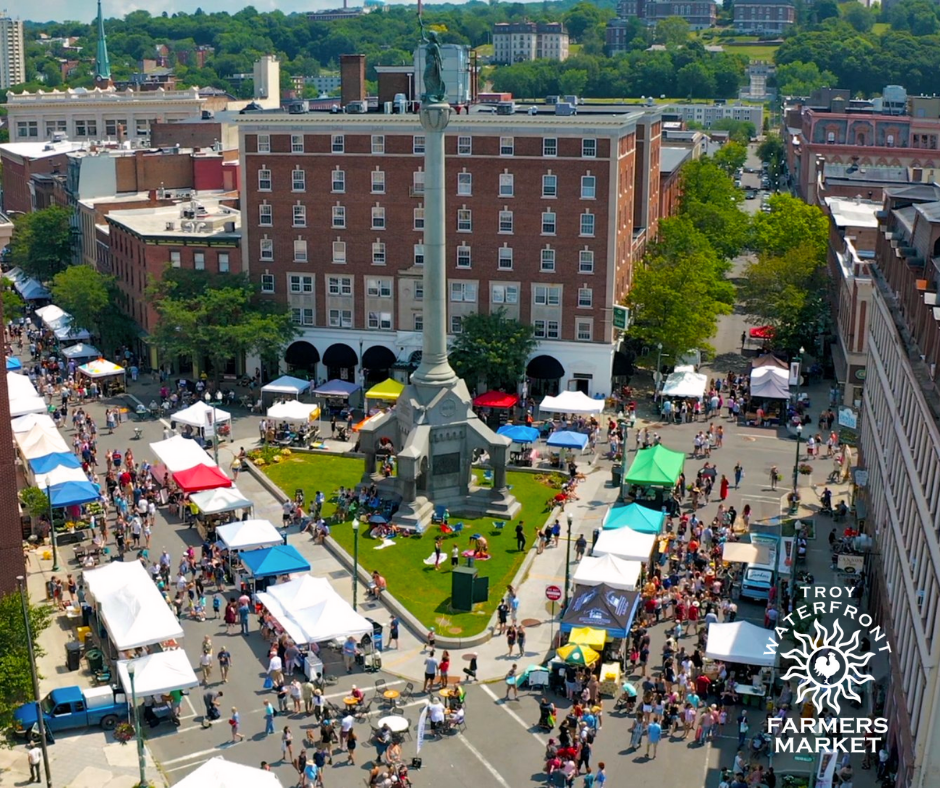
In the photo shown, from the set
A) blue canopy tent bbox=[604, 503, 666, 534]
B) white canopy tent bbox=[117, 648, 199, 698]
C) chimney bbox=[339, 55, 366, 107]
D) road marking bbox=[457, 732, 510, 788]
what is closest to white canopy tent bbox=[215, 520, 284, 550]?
white canopy tent bbox=[117, 648, 199, 698]

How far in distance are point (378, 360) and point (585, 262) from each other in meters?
14.7

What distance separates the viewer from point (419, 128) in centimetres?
7869

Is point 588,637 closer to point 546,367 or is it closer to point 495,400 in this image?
point 495,400

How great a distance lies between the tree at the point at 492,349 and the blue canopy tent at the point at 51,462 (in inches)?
969

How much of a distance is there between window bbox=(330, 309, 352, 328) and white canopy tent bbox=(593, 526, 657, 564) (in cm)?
3447

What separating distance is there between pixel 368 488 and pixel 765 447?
22899 mm

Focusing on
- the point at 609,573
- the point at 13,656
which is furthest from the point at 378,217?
the point at 13,656

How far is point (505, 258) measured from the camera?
79.5 meters

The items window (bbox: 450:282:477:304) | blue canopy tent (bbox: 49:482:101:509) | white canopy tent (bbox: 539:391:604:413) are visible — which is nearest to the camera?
blue canopy tent (bbox: 49:482:101:509)

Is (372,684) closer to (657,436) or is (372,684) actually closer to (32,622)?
(32,622)

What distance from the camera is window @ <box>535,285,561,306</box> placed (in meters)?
79.1

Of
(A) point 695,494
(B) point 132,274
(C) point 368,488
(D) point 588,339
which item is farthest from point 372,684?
(B) point 132,274

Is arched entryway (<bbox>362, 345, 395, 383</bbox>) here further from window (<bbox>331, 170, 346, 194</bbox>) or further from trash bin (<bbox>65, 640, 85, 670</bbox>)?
trash bin (<bbox>65, 640, 85, 670</bbox>)

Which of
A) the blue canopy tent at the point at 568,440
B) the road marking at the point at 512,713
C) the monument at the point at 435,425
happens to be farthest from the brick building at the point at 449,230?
the road marking at the point at 512,713
